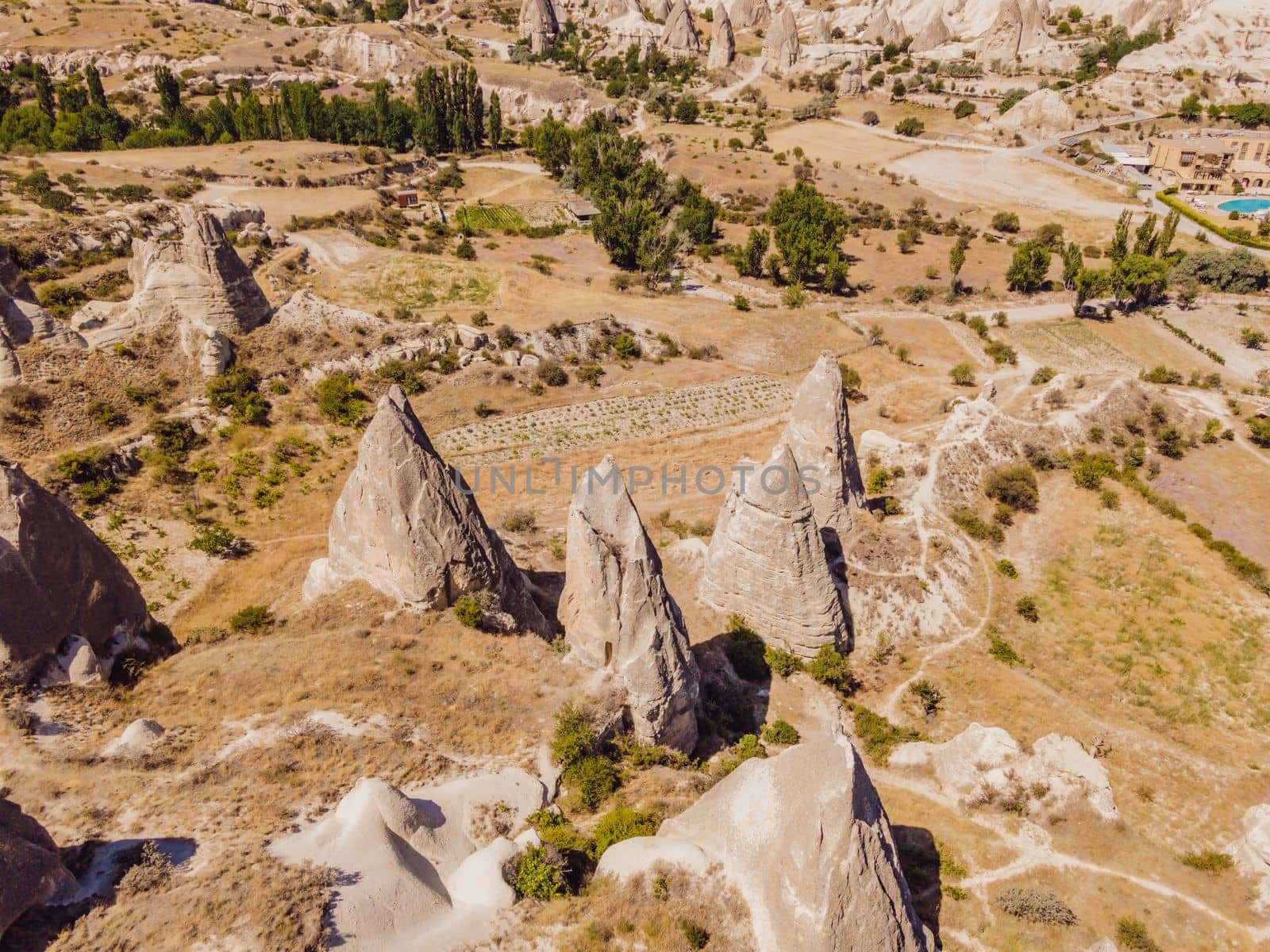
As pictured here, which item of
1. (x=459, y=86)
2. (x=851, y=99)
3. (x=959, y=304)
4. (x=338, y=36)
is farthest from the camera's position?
(x=851, y=99)

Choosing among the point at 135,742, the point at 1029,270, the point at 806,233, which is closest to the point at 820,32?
the point at 806,233

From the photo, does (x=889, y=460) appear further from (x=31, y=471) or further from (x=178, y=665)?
(x=31, y=471)

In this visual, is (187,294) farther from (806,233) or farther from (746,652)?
(806,233)

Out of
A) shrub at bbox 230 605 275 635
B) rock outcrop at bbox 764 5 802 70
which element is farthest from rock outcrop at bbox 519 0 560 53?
shrub at bbox 230 605 275 635

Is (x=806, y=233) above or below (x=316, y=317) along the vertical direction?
above

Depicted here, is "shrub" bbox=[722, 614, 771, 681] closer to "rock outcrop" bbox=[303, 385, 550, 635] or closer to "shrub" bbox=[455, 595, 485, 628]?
"rock outcrop" bbox=[303, 385, 550, 635]

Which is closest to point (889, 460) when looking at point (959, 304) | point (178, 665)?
point (178, 665)

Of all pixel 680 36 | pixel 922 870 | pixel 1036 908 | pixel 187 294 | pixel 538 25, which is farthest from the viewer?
pixel 680 36
